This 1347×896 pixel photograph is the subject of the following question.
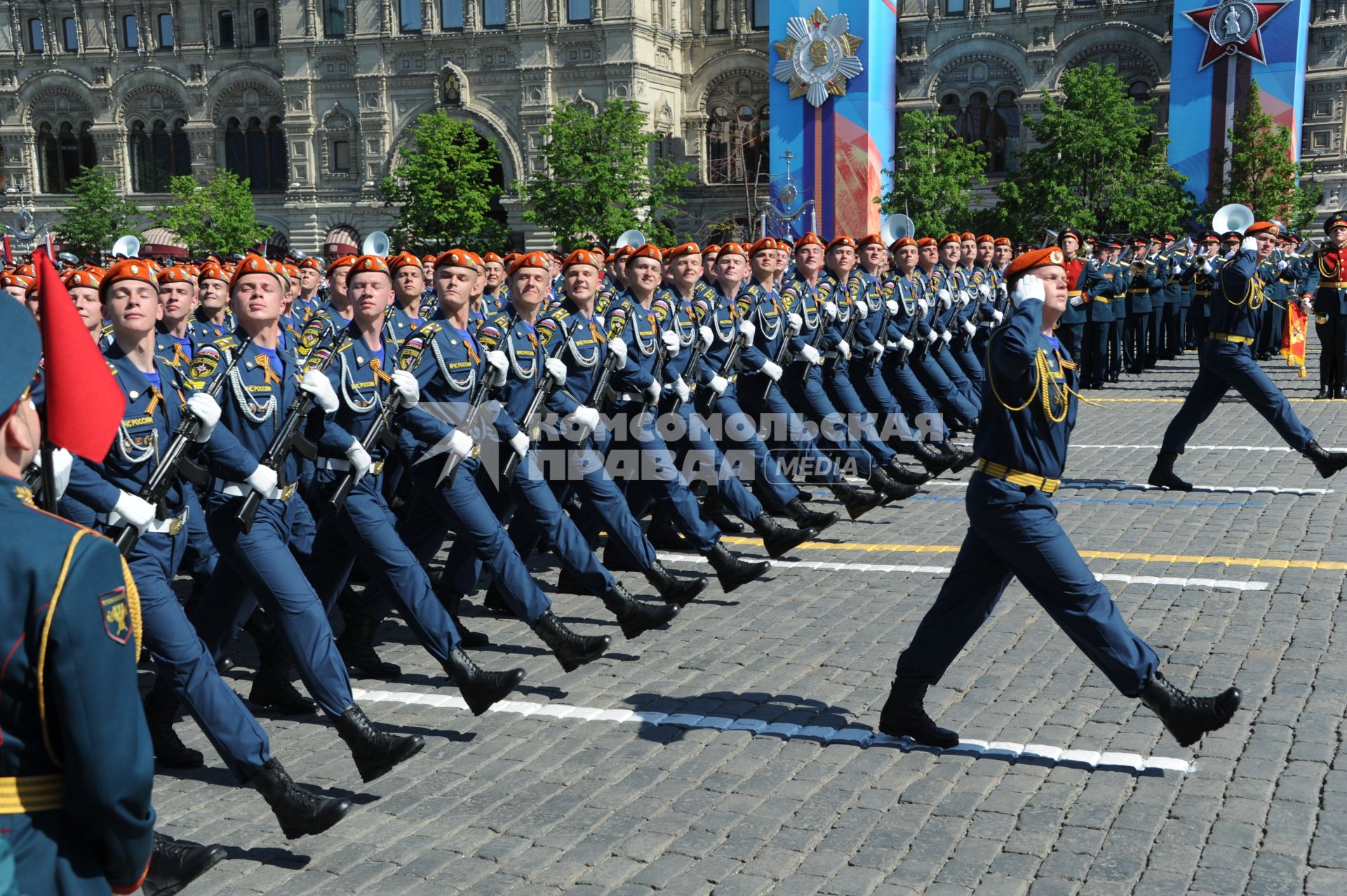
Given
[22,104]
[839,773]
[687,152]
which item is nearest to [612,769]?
[839,773]

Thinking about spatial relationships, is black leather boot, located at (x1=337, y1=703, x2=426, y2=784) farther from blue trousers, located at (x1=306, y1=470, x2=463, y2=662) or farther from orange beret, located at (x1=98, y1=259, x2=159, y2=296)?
orange beret, located at (x1=98, y1=259, x2=159, y2=296)

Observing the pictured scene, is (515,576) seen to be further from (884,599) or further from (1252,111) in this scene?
(1252,111)

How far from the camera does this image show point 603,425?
Result: 27.2 feet

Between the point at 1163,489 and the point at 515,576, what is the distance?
6.67 meters

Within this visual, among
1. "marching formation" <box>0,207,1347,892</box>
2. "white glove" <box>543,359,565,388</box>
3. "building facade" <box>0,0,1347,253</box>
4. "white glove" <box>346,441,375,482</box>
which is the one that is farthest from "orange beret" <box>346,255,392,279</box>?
"building facade" <box>0,0,1347,253</box>

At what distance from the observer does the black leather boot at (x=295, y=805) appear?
4.73 m

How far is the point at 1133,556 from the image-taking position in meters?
8.84

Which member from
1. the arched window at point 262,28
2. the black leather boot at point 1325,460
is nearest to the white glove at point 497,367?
the black leather boot at point 1325,460

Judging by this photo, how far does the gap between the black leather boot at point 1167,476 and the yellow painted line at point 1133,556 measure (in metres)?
2.35

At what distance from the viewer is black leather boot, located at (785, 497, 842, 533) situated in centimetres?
902

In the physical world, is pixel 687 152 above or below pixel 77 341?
above

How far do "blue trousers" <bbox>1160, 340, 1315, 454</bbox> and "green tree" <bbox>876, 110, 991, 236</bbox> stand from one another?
27312 millimetres

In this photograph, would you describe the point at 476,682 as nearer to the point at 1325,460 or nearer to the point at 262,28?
the point at 1325,460

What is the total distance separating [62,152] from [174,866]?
54.8 meters
